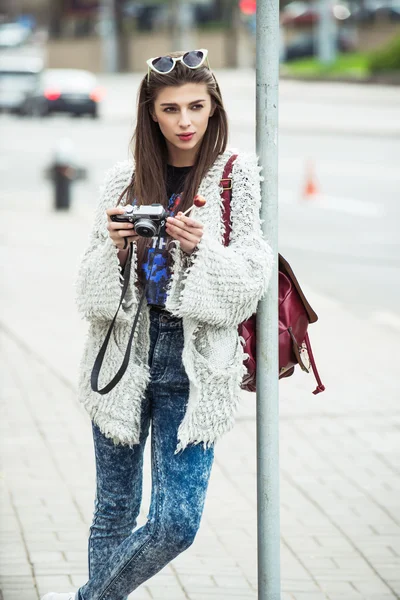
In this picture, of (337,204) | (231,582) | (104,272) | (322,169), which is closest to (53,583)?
(231,582)

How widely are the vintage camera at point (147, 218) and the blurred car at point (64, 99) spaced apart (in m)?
32.9

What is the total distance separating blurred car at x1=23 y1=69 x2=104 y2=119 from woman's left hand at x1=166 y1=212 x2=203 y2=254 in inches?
1297

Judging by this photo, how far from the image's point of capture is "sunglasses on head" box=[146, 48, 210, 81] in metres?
3.34

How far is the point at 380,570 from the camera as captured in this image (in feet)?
15.1

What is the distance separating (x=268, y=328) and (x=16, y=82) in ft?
113

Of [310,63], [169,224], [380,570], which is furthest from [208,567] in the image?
[310,63]

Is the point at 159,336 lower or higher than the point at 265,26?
lower

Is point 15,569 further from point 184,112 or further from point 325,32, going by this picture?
point 325,32

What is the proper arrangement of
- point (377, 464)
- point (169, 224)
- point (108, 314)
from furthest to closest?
point (377, 464), point (108, 314), point (169, 224)

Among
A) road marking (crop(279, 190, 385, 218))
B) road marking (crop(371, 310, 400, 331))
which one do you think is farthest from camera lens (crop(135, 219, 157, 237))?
road marking (crop(279, 190, 385, 218))

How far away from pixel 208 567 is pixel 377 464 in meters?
1.49

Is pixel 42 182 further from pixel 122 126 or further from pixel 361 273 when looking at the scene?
pixel 122 126

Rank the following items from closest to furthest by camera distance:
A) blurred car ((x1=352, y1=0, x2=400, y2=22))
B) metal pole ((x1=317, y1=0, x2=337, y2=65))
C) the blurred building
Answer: metal pole ((x1=317, y1=0, x2=337, y2=65)), the blurred building, blurred car ((x1=352, y1=0, x2=400, y2=22))

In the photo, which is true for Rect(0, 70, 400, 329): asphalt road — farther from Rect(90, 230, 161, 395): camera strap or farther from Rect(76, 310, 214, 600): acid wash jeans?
Rect(76, 310, 214, 600): acid wash jeans
